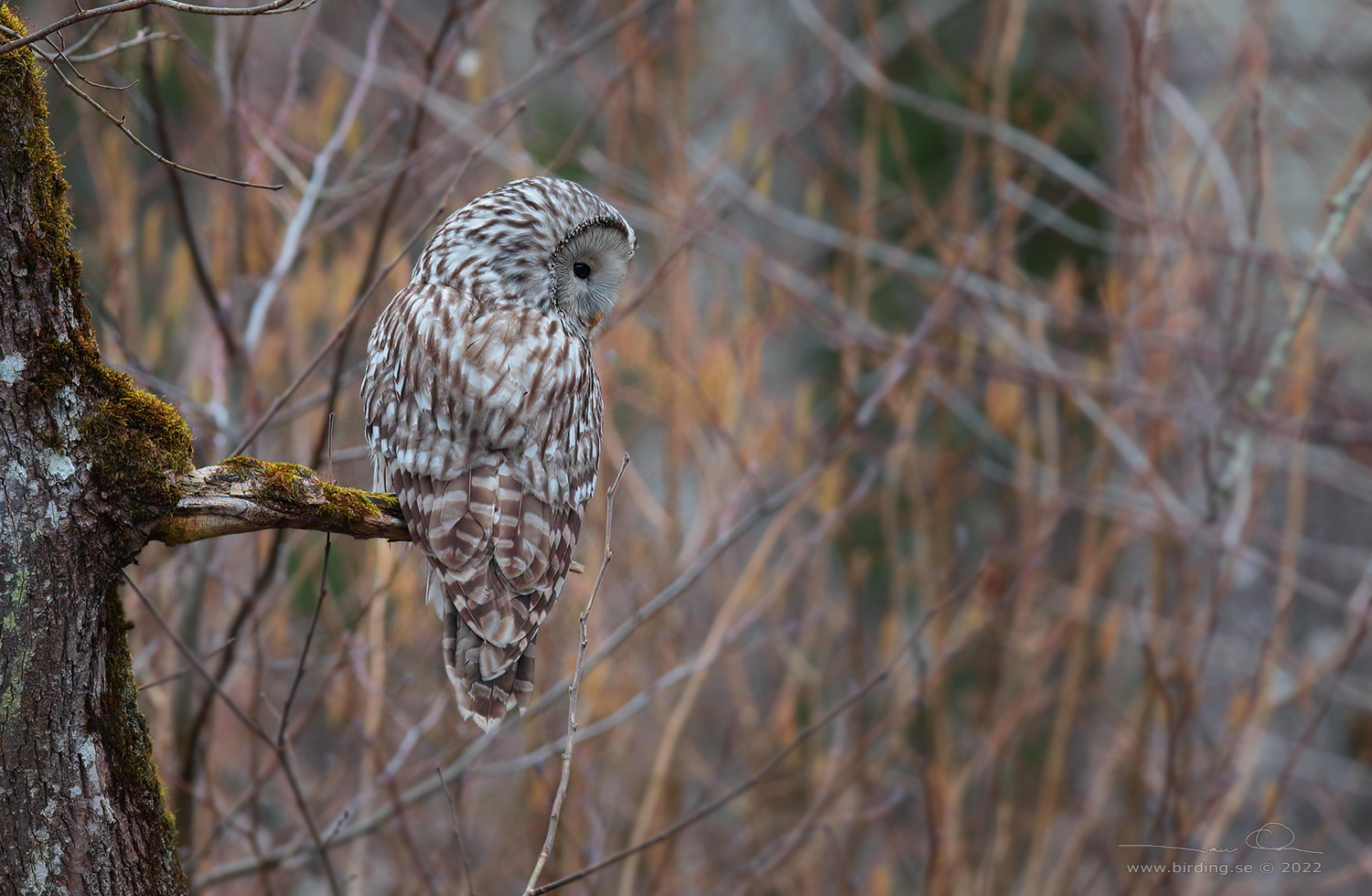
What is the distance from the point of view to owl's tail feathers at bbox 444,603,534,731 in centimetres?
227

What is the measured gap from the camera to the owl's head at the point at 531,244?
2.61 m

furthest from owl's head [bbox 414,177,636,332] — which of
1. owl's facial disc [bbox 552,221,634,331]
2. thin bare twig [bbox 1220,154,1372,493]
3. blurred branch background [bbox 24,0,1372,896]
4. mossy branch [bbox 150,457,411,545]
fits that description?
thin bare twig [bbox 1220,154,1372,493]

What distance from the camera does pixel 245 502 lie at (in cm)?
175

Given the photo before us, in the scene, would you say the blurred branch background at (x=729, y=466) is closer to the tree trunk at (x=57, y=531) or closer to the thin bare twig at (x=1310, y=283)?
the thin bare twig at (x=1310, y=283)

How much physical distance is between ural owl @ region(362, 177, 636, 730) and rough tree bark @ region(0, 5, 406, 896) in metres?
0.66

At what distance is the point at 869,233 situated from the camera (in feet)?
18.9

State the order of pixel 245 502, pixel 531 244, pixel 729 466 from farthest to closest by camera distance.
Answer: pixel 729 466 → pixel 531 244 → pixel 245 502

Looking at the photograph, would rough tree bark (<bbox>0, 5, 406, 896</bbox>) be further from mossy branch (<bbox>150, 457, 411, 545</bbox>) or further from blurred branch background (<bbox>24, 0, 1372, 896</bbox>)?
blurred branch background (<bbox>24, 0, 1372, 896</bbox>)

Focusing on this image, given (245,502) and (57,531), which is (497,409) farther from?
(57,531)

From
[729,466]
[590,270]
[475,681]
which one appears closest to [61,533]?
[475,681]

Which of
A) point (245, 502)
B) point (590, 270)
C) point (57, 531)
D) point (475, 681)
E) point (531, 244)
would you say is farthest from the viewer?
point (590, 270)

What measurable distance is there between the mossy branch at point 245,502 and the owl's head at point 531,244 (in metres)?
0.86

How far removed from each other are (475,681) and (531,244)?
3.21ft
